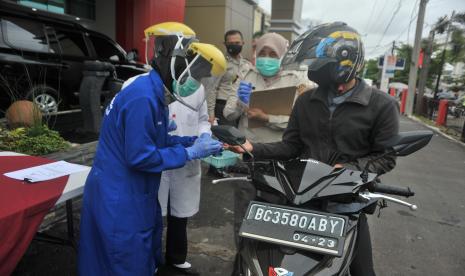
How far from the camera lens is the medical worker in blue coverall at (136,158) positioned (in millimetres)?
1839

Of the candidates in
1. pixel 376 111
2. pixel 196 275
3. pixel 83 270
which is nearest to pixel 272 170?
pixel 376 111

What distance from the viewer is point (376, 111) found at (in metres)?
1.98

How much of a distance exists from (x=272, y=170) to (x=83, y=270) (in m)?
1.19

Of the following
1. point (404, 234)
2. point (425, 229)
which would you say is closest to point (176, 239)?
point (404, 234)

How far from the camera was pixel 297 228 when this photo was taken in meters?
1.42

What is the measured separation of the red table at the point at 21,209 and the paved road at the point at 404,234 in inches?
59.5

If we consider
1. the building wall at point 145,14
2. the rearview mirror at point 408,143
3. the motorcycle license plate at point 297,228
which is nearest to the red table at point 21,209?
the motorcycle license plate at point 297,228

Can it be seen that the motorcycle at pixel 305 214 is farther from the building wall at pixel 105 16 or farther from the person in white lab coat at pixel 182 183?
the building wall at pixel 105 16

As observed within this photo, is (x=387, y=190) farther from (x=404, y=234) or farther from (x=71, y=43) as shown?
(x=71, y=43)

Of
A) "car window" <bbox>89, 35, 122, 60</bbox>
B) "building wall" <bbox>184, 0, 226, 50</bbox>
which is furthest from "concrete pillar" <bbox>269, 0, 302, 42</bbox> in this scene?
"car window" <bbox>89, 35, 122, 60</bbox>

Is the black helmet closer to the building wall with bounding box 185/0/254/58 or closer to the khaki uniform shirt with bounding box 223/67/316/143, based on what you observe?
the khaki uniform shirt with bounding box 223/67/316/143

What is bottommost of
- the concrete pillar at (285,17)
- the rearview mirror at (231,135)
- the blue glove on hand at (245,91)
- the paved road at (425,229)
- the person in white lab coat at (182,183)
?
the paved road at (425,229)

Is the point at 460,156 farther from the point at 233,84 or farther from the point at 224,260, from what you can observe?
the point at 224,260

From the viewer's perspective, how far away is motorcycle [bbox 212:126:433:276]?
1.38 meters
